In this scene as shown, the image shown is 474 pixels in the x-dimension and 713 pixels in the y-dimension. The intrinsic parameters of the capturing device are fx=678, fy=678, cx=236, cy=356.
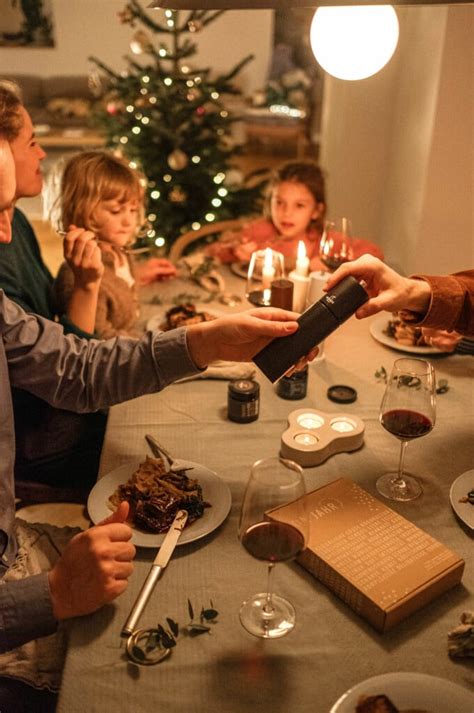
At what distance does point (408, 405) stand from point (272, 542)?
417mm

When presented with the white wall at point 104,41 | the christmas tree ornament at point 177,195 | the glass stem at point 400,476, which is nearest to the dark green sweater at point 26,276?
the glass stem at point 400,476

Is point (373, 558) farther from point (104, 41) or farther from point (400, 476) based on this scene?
point (104, 41)

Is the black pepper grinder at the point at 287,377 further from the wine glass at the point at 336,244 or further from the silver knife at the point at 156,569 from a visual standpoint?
the silver knife at the point at 156,569

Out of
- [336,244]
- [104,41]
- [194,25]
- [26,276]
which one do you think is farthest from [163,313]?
[104,41]

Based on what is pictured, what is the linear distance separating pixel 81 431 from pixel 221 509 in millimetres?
639

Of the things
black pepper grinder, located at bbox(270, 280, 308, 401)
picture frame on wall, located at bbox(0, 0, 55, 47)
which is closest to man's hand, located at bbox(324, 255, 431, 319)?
black pepper grinder, located at bbox(270, 280, 308, 401)

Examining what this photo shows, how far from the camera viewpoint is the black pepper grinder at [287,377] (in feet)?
4.85

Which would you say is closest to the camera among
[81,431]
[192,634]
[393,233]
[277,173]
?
[192,634]

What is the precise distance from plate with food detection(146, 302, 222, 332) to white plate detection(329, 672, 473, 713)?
1043 millimetres

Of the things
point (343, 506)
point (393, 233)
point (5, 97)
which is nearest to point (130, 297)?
point (5, 97)

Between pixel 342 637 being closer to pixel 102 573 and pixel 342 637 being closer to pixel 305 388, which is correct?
pixel 102 573

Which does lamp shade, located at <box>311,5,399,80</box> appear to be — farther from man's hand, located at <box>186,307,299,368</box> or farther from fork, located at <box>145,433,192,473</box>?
fork, located at <box>145,433,192,473</box>

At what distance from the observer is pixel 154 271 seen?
2121mm

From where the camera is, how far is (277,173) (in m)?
2.51
